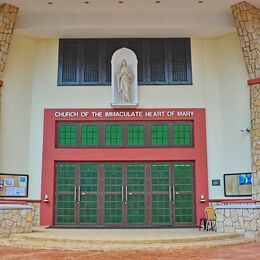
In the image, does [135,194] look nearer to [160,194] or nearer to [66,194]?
[160,194]

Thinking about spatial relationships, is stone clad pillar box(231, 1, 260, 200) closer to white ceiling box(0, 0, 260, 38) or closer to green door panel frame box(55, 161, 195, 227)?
white ceiling box(0, 0, 260, 38)

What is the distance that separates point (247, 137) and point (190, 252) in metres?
5.09

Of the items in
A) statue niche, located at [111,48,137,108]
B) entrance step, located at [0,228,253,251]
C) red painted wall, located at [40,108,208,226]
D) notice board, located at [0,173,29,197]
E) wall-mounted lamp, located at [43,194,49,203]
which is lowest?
entrance step, located at [0,228,253,251]

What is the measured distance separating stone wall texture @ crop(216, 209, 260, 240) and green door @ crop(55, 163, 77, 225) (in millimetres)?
4516

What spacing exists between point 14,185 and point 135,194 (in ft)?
11.9

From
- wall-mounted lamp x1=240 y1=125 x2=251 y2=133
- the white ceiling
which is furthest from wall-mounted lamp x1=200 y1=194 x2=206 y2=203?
A: the white ceiling

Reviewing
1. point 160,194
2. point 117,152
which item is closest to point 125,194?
point 160,194

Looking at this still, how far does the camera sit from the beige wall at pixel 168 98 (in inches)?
489

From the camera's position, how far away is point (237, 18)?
1192 centimetres

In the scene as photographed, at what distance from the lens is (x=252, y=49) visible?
11.8m

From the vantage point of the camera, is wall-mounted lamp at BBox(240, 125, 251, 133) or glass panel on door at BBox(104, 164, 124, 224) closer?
wall-mounted lamp at BBox(240, 125, 251, 133)

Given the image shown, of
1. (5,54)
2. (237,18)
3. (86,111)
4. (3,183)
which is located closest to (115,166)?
(86,111)

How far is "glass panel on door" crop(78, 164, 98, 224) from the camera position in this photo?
1248 cm

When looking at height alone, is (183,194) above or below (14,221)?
above
